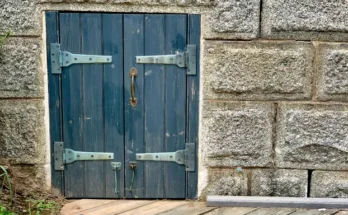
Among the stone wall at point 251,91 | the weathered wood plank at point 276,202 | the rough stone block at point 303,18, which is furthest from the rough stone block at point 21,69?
the rough stone block at point 303,18

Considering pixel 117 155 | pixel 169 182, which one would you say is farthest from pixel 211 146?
pixel 117 155

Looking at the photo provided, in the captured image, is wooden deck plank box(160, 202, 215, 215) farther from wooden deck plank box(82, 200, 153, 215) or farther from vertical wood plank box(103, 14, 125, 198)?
vertical wood plank box(103, 14, 125, 198)

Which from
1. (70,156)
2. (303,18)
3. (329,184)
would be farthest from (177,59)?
(329,184)

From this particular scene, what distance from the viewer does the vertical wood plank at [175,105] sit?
2947 mm

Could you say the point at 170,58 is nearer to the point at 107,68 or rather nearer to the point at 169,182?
the point at 107,68

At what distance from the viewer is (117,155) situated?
3.11 metres

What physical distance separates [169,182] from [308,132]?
1008 mm

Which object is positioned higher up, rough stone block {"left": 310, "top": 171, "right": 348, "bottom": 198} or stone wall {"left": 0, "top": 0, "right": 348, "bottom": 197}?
stone wall {"left": 0, "top": 0, "right": 348, "bottom": 197}

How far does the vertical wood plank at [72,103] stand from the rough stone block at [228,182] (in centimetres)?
90

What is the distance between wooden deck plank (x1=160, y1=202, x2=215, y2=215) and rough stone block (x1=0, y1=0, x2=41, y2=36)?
1.46 meters

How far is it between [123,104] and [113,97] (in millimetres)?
81

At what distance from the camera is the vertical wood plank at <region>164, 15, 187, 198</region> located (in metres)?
2.95

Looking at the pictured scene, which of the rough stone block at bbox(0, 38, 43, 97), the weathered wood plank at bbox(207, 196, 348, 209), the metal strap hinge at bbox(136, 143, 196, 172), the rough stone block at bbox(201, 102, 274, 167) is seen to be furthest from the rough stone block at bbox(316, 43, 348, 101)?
the rough stone block at bbox(0, 38, 43, 97)

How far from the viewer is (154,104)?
304 centimetres
